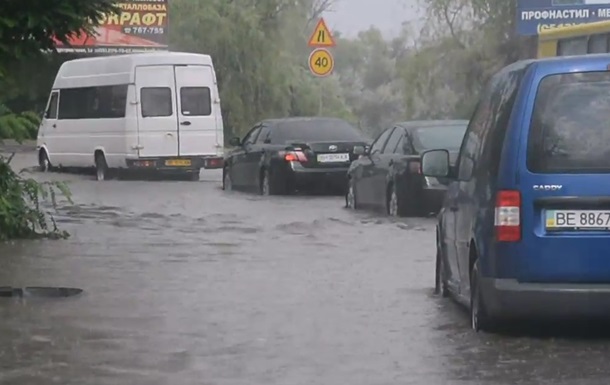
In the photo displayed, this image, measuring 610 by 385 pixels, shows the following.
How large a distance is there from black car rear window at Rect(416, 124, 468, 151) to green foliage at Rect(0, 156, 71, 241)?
538 centimetres

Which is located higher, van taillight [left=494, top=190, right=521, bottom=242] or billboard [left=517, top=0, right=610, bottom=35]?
billboard [left=517, top=0, right=610, bottom=35]

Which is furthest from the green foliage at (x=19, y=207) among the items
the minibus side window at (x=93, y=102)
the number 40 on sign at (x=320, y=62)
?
the number 40 on sign at (x=320, y=62)

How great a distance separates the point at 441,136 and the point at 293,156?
5.69 metres

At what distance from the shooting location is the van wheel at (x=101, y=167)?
35500 millimetres

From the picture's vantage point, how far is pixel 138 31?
193 feet

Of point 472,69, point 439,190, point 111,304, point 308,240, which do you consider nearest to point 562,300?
point 111,304

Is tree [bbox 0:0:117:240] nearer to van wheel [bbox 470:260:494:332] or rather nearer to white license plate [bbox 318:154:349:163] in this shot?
van wheel [bbox 470:260:494:332]

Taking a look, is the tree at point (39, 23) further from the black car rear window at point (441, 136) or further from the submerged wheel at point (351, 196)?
the submerged wheel at point (351, 196)

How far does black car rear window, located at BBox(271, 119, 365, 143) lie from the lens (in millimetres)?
27766

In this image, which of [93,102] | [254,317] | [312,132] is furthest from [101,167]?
[254,317]

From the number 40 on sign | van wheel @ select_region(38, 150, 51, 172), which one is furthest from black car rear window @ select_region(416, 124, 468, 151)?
van wheel @ select_region(38, 150, 51, 172)

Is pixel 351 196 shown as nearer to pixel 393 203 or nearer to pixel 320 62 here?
pixel 393 203

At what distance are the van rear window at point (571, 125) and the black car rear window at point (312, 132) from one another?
58.5ft

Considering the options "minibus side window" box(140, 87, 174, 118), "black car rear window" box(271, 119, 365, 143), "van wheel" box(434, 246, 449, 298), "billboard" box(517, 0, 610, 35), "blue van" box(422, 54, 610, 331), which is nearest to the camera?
"blue van" box(422, 54, 610, 331)
